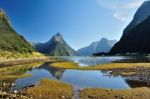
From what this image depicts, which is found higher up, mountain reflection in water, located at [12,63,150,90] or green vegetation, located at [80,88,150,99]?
mountain reflection in water, located at [12,63,150,90]

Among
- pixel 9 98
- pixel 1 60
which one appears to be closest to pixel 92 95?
pixel 9 98

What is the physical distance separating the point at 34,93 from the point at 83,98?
26.3 ft

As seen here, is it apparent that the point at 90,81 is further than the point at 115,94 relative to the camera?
Yes

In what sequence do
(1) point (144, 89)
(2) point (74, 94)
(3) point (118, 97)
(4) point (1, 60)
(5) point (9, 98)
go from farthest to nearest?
(4) point (1, 60) < (1) point (144, 89) < (2) point (74, 94) < (3) point (118, 97) < (5) point (9, 98)

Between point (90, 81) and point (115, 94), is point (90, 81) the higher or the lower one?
the higher one

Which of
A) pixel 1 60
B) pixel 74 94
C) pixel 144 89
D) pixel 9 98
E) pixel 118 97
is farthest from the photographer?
pixel 1 60

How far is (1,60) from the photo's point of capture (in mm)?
149625

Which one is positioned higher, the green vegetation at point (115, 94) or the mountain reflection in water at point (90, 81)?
the mountain reflection in water at point (90, 81)

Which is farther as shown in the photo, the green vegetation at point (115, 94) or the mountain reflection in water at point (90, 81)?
the mountain reflection in water at point (90, 81)

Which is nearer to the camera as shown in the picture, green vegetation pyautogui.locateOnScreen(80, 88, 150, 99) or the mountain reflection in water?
green vegetation pyautogui.locateOnScreen(80, 88, 150, 99)

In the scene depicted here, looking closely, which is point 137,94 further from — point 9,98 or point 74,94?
point 9,98

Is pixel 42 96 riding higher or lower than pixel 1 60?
lower

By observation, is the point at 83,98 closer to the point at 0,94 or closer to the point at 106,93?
the point at 106,93

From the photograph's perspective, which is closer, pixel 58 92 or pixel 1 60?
pixel 58 92
